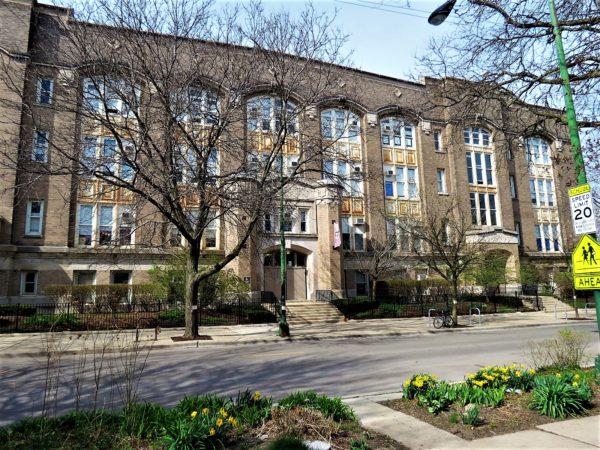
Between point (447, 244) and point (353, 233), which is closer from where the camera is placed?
point (447, 244)

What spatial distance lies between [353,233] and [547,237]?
22610 millimetres

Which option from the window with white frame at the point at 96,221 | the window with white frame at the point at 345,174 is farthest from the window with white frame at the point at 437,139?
the window with white frame at the point at 96,221

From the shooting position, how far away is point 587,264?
779cm

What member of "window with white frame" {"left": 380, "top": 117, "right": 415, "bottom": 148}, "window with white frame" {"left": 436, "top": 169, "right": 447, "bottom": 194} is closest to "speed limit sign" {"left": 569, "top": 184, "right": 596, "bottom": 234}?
"window with white frame" {"left": 380, "top": 117, "right": 415, "bottom": 148}

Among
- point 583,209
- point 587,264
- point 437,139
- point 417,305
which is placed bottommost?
point 417,305

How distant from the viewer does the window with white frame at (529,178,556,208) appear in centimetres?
4547

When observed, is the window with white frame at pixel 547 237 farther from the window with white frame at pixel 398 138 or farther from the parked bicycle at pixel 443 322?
the parked bicycle at pixel 443 322

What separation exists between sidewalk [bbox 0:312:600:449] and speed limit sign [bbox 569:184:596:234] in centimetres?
331

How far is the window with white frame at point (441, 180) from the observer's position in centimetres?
4042

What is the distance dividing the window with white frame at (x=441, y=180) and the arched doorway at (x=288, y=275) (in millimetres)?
15541

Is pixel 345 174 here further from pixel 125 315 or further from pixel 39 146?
pixel 39 146

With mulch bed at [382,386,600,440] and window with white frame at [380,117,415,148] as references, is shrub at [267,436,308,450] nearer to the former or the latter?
mulch bed at [382,386,600,440]

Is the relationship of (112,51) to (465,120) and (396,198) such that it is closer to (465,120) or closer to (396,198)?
(465,120)

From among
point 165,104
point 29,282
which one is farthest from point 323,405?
point 29,282
